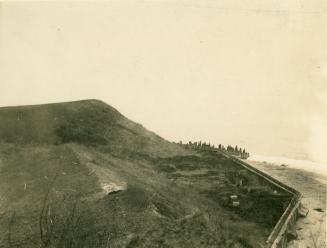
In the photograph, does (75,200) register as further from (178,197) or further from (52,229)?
(178,197)

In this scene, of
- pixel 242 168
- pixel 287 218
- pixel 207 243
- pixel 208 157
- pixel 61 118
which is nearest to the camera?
pixel 207 243

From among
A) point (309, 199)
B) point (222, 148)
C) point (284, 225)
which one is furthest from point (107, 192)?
point (222, 148)

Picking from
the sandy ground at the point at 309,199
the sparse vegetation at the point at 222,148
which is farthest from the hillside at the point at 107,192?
the sparse vegetation at the point at 222,148

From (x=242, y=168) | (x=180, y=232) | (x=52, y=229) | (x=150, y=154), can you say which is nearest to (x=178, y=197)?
(x=180, y=232)

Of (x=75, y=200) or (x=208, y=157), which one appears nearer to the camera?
(x=75, y=200)

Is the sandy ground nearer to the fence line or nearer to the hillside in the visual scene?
the fence line

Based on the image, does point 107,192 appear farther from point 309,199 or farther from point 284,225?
point 309,199

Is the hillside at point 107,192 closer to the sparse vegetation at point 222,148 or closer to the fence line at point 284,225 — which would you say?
the fence line at point 284,225
